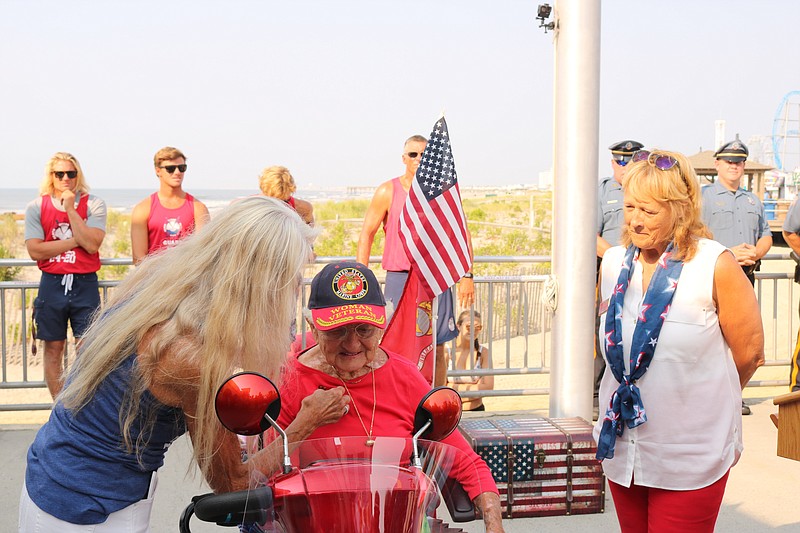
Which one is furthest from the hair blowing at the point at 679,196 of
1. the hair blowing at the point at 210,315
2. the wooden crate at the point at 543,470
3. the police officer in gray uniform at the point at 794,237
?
the police officer in gray uniform at the point at 794,237

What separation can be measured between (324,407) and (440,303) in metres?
3.91

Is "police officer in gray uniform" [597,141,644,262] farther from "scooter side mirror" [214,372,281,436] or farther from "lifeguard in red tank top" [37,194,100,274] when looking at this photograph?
"scooter side mirror" [214,372,281,436]

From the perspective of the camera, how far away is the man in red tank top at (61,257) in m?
6.43

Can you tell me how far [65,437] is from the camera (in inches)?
87.1

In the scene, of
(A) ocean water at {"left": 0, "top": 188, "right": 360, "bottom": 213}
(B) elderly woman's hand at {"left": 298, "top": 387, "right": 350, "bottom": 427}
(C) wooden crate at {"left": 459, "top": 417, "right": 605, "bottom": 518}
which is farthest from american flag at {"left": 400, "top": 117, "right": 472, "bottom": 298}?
(A) ocean water at {"left": 0, "top": 188, "right": 360, "bottom": 213}

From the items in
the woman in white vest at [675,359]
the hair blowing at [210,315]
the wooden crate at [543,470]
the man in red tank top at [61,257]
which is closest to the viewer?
the hair blowing at [210,315]

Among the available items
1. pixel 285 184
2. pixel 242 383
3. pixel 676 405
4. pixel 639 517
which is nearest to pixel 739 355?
pixel 676 405

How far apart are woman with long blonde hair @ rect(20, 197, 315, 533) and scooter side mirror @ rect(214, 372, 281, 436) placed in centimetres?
22

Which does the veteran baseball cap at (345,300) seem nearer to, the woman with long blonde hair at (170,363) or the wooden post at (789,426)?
the woman with long blonde hair at (170,363)

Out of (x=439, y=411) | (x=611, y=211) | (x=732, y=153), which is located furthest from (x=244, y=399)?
(x=732, y=153)

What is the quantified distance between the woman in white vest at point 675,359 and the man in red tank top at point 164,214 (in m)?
4.18

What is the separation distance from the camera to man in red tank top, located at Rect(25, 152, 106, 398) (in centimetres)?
643

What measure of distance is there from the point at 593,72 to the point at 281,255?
149 inches

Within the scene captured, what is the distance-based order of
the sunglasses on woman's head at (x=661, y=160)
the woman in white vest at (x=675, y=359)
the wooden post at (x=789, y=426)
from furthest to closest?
the sunglasses on woman's head at (x=661, y=160) → the woman in white vest at (x=675, y=359) → the wooden post at (x=789, y=426)
